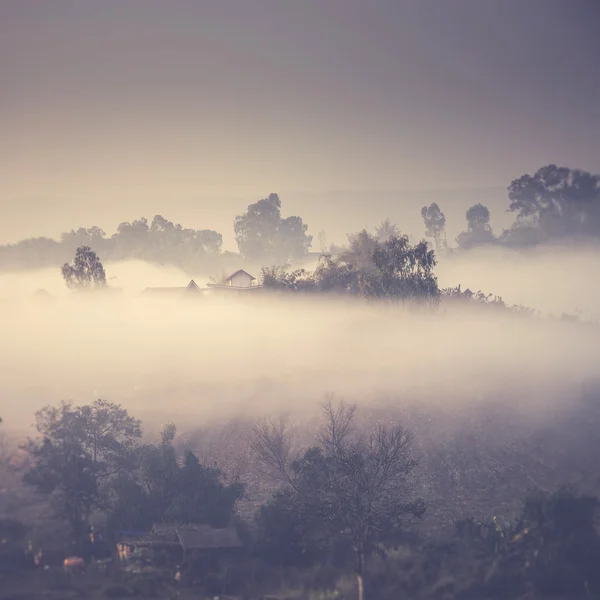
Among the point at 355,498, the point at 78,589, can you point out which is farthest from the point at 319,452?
the point at 78,589

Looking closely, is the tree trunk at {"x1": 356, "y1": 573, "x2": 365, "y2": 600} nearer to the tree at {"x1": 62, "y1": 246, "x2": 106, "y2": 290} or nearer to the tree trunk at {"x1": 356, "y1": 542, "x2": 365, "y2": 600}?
the tree trunk at {"x1": 356, "y1": 542, "x2": 365, "y2": 600}

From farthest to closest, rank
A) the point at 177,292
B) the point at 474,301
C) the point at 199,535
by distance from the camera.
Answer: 1. the point at 177,292
2. the point at 474,301
3. the point at 199,535

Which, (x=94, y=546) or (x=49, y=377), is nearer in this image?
(x=94, y=546)

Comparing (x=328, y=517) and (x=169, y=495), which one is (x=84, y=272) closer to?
(x=169, y=495)

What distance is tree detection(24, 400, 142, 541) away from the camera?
65125 millimetres

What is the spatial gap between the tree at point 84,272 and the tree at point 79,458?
81.2m

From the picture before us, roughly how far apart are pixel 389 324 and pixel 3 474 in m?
58.4

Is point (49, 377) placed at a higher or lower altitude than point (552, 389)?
higher

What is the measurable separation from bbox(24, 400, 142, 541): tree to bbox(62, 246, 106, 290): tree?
8122 cm

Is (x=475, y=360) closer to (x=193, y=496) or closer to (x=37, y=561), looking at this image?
(x=193, y=496)

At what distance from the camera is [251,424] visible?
8419 centimetres

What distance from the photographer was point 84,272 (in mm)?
156750

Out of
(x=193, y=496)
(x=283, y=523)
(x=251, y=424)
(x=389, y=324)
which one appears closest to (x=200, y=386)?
(x=251, y=424)

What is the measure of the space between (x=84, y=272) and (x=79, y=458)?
93.4 meters
